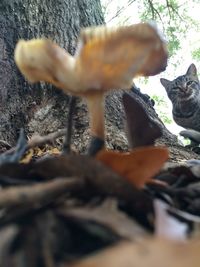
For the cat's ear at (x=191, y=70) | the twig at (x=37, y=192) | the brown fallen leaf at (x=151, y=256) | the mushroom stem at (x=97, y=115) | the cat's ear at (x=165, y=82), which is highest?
the cat's ear at (x=191, y=70)

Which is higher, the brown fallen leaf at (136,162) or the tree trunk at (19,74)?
the tree trunk at (19,74)

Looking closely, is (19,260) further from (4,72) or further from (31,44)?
(4,72)

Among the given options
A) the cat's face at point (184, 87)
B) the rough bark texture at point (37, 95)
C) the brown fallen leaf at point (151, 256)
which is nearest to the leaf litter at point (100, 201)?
the brown fallen leaf at point (151, 256)

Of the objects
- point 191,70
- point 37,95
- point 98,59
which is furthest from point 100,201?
point 191,70

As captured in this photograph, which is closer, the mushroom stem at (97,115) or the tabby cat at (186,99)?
the mushroom stem at (97,115)

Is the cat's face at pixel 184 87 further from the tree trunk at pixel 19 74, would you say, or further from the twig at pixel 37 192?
the twig at pixel 37 192

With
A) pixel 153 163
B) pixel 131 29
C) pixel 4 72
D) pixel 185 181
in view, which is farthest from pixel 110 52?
pixel 4 72

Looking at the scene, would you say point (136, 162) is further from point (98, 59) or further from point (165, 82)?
point (165, 82)

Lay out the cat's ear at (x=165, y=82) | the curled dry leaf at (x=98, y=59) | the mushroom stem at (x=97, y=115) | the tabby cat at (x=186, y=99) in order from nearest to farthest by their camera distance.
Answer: the curled dry leaf at (x=98, y=59)
the mushroom stem at (x=97, y=115)
the tabby cat at (x=186, y=99)
the cat's ear at (x=165, y=82)

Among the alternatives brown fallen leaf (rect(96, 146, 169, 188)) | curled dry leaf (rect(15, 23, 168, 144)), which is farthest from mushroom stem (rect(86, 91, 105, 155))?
brown fallen leaf (rect(96, 146, 169, 188))
